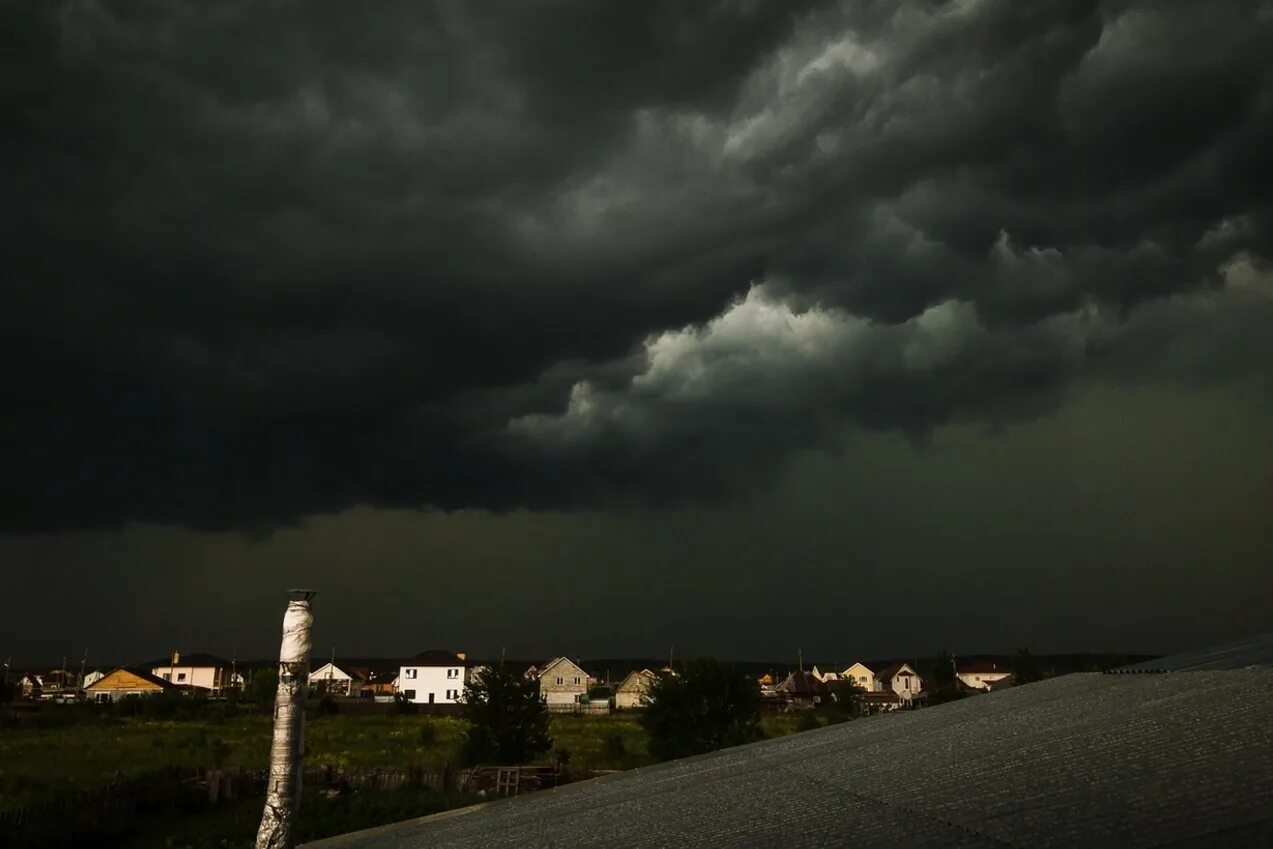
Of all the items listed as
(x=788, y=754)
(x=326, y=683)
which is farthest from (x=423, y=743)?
(x=326, y=683)

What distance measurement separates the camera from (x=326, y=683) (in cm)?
12306

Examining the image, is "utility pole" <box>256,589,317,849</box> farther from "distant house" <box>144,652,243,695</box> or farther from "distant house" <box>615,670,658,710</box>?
"distant house" <box>144,652,243,695</box>

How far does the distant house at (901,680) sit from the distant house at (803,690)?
10160mm

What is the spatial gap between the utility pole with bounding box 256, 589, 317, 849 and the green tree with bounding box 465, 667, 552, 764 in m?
22.1

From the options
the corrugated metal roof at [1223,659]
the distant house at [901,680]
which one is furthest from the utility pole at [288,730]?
the distant house at [901,680]

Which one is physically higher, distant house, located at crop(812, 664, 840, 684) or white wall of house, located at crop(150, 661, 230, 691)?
white wall of house, located at crop(150, 661, 230, 691)

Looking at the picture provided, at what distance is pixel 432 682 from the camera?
111750 millimetres

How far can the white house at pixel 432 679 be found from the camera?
11056cm

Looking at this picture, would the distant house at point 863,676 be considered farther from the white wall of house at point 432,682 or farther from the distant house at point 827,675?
the white wall of house at point 432,682

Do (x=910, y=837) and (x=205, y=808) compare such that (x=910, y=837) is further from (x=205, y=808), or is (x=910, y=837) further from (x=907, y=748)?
(x=205, y=808)

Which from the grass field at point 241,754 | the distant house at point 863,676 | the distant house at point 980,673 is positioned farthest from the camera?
the distant house at point 863,676

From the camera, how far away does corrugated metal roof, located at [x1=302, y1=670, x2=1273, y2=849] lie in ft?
21.1

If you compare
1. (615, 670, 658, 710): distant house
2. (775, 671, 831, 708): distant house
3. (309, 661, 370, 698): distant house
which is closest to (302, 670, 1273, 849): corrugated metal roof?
(775, 671, 831, 708): distant house

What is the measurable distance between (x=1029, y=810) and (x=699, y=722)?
99.4ft
